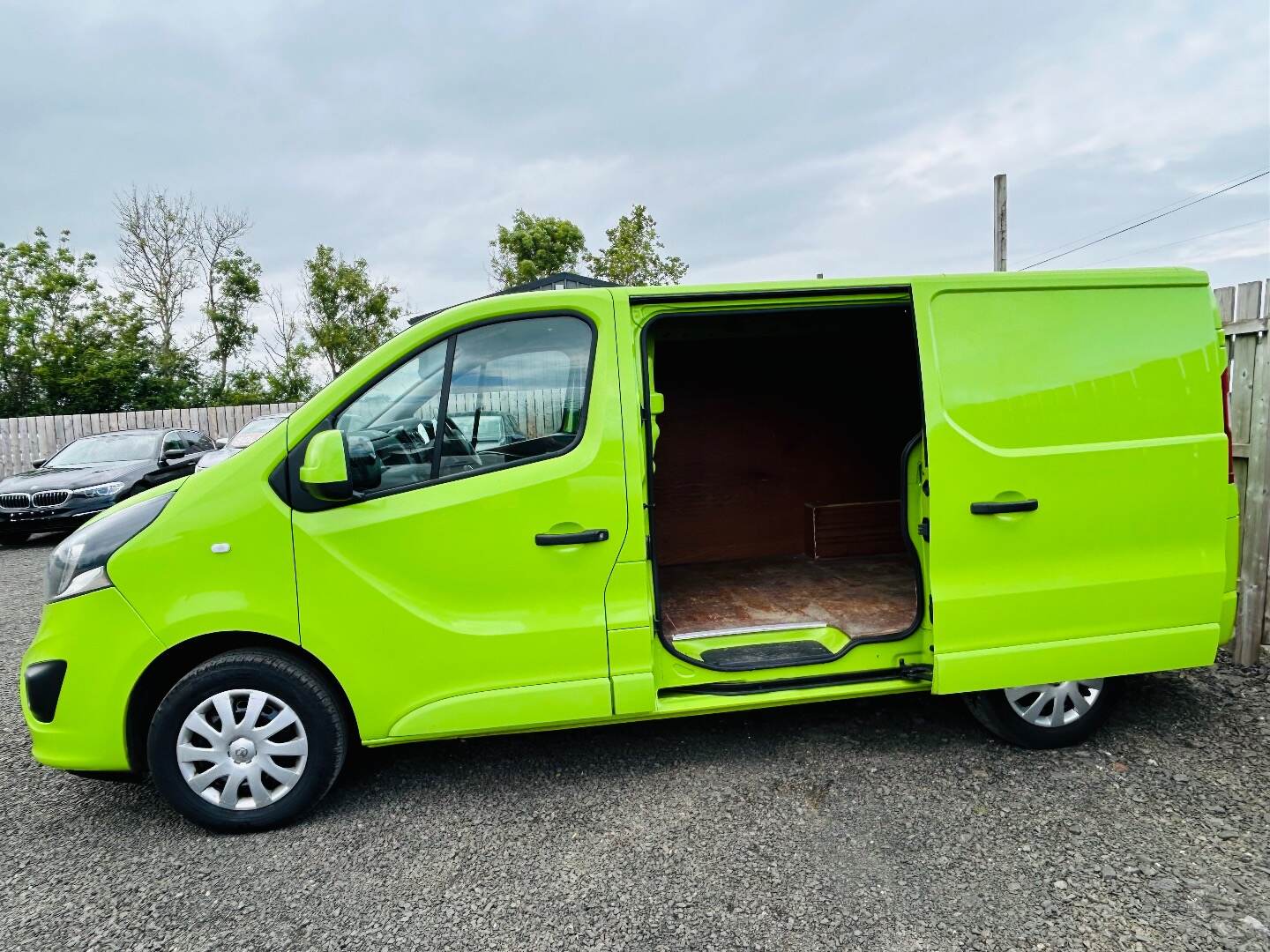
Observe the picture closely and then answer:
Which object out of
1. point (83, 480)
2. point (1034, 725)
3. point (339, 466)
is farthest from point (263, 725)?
point (83, 480)

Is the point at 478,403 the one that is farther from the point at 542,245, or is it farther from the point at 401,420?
the point at 542,245

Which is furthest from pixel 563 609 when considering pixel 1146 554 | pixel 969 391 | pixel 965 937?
pixel 1146 554

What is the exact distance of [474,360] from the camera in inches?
113

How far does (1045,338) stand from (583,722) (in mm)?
2421

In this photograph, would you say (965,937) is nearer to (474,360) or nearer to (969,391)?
(969,391)

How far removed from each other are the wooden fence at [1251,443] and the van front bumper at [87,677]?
5303mm

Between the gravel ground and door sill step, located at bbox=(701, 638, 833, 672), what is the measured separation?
445 mm

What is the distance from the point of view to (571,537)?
277 centimetres

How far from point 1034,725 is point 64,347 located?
76.4 ft

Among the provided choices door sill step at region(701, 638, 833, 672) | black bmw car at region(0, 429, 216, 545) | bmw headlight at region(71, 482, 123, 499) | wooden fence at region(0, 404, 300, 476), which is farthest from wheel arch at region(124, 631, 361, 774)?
wooden fence at region(0, 404, 300, 476)

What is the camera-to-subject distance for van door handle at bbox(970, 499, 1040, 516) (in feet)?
9.51

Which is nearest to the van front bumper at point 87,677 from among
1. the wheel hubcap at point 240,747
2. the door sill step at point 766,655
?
the wheel hubcap at point 240,747

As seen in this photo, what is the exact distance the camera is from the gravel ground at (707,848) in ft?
7.30

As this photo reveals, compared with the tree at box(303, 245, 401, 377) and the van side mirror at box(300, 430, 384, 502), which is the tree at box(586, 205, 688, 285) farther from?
the van side mirror at box(300, 430, 384, 502)
